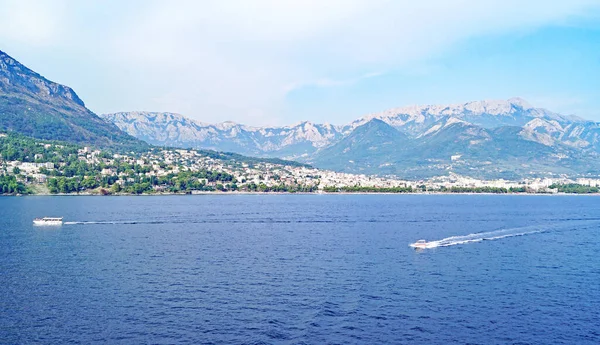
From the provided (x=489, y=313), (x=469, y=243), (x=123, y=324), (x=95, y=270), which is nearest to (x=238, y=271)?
(x=95, y=270)

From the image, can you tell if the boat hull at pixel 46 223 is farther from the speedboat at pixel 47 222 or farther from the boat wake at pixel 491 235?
the boat wake at pixel 491 235

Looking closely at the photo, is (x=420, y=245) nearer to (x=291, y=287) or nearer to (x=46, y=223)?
(x=291, y=287)

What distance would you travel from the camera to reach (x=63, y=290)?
46.5 metres

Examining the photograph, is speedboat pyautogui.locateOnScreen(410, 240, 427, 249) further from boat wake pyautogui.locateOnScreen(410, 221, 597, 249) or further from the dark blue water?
the dark blue water

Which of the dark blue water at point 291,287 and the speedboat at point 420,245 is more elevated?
the speedboat at point 420,245

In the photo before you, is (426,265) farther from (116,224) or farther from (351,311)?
(116,224)

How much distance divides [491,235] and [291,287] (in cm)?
4774

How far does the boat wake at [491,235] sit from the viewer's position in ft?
245

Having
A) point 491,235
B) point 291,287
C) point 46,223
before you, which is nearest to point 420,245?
point 491,235

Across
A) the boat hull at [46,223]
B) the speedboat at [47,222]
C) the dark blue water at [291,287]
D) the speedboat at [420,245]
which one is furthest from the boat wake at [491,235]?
the speedboat at [47,222]

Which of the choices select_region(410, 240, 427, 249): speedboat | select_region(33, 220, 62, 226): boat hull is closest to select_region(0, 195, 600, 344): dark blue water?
select_region(410, 240, 427, 249): speedboat

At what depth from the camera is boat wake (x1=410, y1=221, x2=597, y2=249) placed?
7457 centimetres

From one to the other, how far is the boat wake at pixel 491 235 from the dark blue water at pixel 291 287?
1.35 meters

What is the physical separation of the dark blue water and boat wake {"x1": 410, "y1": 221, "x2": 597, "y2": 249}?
4.41 ft
